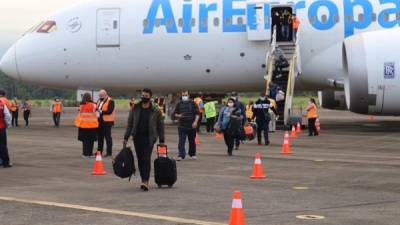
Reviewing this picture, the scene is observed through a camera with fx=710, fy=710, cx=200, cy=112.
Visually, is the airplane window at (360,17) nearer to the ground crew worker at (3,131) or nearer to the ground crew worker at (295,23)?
the ground crew worker at (295,23)

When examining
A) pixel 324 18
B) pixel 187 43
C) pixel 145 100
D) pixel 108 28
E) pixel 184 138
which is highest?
pixel 324 18

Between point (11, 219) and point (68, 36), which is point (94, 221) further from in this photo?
point (68, 36)

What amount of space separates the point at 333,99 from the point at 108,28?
10457mm

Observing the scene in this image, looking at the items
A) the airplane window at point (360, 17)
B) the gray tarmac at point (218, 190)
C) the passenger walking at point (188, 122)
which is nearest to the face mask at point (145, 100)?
the gray tarmac at point (218, 190)

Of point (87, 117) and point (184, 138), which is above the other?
point (87, 117)

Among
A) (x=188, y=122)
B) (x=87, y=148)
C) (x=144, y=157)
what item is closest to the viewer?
(x=144, y=157)

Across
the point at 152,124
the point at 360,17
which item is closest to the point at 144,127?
the point at 152,124

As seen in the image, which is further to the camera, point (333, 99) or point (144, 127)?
point (333, 99)

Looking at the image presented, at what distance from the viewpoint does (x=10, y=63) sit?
2816 centimetres

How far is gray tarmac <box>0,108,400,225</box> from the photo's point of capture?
8.84m

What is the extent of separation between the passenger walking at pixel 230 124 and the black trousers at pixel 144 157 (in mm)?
5859

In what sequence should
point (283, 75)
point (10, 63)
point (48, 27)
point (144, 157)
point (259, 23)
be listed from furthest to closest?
point (10, 63)
point (48, 27)
point (283, 75)
point (259, 23)
point (144, 157)

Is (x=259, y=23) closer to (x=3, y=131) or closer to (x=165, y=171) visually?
(x=3, y=131)

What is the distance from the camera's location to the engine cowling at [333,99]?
100 feet
